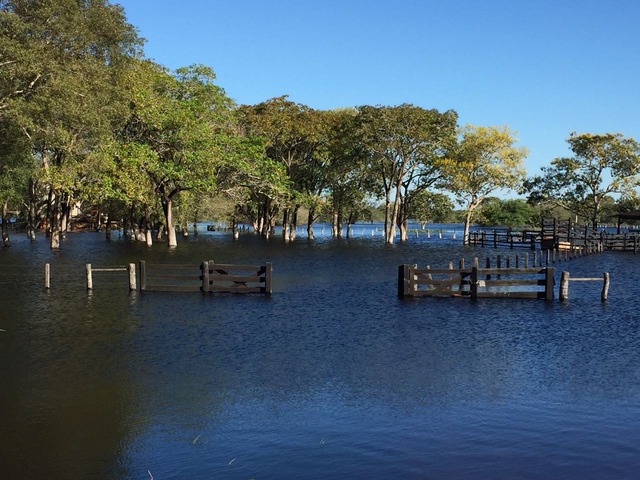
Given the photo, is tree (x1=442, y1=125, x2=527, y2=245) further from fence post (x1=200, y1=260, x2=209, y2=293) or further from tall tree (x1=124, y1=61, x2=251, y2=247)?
fence post (x1=200, y1=260, x2=209, y2=293)

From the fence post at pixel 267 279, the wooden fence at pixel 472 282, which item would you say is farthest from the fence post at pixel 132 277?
the wooden fence at pixel 472 282

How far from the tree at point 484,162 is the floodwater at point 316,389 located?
57162 millimetres

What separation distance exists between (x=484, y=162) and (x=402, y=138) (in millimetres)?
13748

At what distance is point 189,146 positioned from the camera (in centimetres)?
6353

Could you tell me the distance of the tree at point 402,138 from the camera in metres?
80.9

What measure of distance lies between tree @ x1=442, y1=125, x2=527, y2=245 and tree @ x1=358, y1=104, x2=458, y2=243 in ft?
8.77

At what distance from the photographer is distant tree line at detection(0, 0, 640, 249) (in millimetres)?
40156

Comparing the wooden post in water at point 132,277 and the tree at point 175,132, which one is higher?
the tree at point 175,132

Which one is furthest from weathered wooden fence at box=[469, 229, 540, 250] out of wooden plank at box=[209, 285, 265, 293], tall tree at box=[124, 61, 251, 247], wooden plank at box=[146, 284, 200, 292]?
wooden plank at box=[146, 284, 200, 292]

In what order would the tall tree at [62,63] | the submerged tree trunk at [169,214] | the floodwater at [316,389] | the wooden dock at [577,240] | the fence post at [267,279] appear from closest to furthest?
the floodwater at [316,389], the fence post at [267,279], the tall tree at [62,63], the submerged tree trunk at [169,214], the wooden dock at [577,240]

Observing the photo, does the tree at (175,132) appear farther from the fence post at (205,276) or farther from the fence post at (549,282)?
the fence post at (549,282)

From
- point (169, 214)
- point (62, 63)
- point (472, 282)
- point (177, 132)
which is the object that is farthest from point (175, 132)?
point (472, 282)

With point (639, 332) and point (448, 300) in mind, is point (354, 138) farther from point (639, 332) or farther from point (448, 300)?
point (639, 332)

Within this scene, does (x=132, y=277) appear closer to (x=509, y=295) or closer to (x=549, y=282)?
(x=509, y=295)
